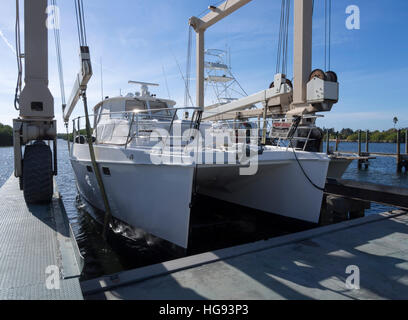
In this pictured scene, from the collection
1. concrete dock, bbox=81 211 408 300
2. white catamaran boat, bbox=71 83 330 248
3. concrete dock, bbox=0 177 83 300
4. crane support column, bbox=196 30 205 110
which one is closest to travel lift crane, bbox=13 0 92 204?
concrete dock, bbox=0 177 83 300

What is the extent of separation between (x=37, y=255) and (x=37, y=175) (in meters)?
2.85

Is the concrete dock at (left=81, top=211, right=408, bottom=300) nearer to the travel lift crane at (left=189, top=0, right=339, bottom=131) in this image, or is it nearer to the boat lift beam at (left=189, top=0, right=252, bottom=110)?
the travel lift crane at (left=189, top=0, right=339, bottom=131)

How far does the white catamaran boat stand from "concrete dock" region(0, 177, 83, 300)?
1.19 meters

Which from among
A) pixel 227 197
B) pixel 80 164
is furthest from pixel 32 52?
pixel 227 197

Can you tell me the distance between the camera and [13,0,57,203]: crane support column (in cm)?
579

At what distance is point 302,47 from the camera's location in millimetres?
7539

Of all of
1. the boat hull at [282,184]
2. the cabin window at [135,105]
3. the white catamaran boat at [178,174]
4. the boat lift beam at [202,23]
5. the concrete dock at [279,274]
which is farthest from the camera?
the boat lift beam at [202,23]

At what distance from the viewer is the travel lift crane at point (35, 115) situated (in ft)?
19.0

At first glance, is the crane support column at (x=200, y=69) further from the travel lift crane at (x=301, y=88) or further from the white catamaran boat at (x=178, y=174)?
the white catamaran boat at (x=178, y=174)

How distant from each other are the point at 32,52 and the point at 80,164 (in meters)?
2.59

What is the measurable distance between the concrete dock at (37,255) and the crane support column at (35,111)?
1.55 feet

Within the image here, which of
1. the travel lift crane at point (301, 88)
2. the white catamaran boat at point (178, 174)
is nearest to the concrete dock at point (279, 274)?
the white catamaran boat at point (178, 174)

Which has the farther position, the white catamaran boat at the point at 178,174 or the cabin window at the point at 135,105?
the cabin window at the point at 135,105

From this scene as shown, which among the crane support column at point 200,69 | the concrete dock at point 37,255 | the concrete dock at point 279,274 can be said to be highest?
the crane support column at point 200,69
